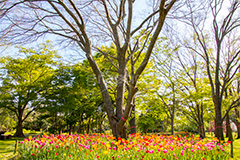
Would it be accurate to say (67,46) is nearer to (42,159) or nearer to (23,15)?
(23,15)

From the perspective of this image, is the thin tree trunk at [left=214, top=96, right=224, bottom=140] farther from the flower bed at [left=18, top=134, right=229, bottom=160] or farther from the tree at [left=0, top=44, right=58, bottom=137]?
the tree at [left=0, top=44, right=58, bottom=137]

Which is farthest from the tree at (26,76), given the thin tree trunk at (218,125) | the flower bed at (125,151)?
the thin tree trunk at (218,125)

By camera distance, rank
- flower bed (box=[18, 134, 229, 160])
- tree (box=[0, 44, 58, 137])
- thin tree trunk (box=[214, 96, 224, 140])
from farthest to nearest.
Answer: tree (box=[0, 44, 58, 137]) → thin tree trunk (box=[214, 96, 224, 140]) → flower bed (box=[18, 134, 229, 160])

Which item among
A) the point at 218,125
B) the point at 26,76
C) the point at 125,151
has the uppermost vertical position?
the point at 26,76

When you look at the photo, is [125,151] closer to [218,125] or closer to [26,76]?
[218,125]

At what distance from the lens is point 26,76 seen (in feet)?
46.0

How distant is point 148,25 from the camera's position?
6.54 m

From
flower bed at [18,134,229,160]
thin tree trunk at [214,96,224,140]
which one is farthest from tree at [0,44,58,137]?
thin tree trunk at [214,96,224,140]

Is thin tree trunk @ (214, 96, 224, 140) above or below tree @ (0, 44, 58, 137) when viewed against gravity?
below

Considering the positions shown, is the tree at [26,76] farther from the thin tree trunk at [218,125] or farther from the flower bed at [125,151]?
the thin tree trunk at [218,125]

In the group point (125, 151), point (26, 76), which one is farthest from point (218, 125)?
point (26, 76)

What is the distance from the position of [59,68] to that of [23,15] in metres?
10.2

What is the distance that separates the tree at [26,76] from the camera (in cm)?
1288

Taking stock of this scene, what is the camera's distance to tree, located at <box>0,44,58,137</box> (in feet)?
42.3
